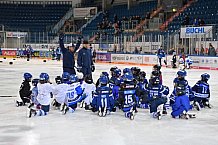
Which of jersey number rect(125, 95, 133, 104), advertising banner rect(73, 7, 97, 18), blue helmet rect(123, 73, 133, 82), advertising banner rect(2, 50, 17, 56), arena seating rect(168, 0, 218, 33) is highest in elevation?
advertising banner rect(73, 7, 97, 18)

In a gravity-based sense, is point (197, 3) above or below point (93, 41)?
above

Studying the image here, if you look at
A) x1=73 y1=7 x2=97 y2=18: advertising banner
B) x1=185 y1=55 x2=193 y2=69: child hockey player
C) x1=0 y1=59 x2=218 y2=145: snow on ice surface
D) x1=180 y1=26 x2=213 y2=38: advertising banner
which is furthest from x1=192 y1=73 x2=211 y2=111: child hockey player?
x1=73 y1=7 x2=97 y2=18: advertising banner

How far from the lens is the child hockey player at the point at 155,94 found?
8.15 m

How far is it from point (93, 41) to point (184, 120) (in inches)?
1183

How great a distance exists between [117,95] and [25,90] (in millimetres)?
2046

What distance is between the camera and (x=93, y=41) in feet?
123

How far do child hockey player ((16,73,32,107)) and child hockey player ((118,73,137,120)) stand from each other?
2.30 meters

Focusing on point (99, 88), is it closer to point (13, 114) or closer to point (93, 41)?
point (13, 114)

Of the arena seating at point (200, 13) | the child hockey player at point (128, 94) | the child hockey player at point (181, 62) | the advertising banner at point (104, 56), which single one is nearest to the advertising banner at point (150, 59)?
the arena seating at point (200, 13)

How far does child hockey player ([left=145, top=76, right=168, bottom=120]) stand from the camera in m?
8.15

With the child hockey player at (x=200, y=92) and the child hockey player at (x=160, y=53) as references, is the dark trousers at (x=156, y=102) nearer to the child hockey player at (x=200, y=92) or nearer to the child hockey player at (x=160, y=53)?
the child hockey player at (x=200, y=92)

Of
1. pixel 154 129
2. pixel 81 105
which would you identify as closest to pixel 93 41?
pixel 81 105

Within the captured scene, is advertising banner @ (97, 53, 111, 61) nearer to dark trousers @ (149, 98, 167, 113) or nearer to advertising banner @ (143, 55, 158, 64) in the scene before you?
advertising banner @ (143, 55, 158, 64)

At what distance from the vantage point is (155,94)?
8492 millimetres
